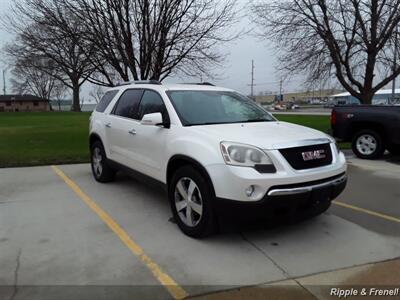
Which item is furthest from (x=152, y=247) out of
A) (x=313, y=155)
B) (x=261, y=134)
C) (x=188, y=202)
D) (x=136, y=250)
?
(x=313, y=155)

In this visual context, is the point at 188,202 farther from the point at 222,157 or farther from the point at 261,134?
the point at 261,134

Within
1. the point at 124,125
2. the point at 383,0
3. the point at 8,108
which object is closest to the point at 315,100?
the point at 8,108

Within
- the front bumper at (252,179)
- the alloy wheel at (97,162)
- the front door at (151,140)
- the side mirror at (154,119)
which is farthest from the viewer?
the alloy wheel at (97,162)

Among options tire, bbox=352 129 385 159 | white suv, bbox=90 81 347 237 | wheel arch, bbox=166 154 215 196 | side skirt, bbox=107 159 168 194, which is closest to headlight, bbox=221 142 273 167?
white suv, bbox=90 81 347 237

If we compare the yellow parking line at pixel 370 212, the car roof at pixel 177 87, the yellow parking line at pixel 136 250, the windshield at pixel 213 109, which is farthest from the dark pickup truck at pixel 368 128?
the yellow parking line at pixel 136 250

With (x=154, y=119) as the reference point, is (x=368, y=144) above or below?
below

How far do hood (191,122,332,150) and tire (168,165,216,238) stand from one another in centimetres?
49

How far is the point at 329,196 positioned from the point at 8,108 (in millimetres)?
99371

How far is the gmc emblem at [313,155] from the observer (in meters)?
4.07

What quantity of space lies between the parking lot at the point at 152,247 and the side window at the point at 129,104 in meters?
1.29

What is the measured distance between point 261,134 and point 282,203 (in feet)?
2.70

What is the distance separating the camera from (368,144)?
9.86 meters

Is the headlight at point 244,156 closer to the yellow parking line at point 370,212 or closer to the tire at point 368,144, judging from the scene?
the yellow parking line at point 370,212

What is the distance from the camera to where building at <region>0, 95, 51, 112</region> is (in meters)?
87.8
